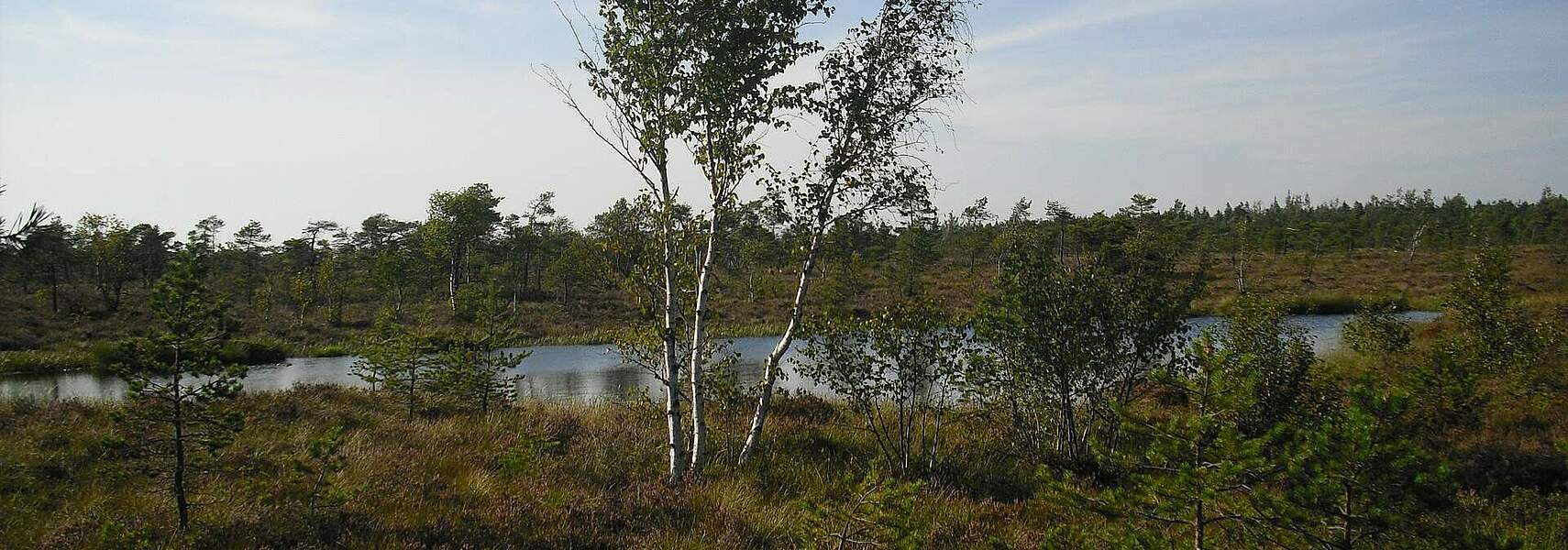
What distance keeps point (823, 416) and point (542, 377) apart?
60.6 feet

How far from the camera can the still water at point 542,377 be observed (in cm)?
2338

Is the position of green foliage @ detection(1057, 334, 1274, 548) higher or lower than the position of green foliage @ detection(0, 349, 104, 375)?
higher

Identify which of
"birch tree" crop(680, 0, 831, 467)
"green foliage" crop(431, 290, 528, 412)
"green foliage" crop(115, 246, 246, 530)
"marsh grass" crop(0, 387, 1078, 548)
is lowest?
"marsh grass" crop(0, 387, 1078, 548)

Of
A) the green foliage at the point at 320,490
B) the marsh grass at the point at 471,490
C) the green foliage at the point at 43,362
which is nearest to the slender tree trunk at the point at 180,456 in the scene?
the marsh grass at the point at 471,490

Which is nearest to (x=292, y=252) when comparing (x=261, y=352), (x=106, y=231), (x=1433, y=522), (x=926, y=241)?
(x=106, y=231)

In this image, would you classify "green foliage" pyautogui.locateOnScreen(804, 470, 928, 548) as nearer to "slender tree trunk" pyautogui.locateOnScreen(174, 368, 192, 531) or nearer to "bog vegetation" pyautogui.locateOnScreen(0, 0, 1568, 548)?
"bog vegetation" pyautogui.locateOnScreen(0, 0, 1568, 548)

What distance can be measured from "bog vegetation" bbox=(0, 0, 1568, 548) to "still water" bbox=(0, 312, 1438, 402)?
307 inches

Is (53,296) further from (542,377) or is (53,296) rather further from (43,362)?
(542,377)

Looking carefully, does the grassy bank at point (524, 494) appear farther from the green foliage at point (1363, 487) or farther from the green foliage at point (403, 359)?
the green foliage at point (403, 359)

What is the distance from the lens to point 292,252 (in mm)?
65312

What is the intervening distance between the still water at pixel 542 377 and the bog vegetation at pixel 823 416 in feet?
25.6

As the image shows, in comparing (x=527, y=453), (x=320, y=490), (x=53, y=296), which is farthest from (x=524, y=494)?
(x=53, y=296)

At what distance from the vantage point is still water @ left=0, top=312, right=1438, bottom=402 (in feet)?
76.7

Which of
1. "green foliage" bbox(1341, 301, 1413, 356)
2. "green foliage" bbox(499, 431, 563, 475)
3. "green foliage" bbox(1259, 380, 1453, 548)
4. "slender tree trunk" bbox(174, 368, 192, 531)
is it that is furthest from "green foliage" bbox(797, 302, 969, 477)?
"green foliage" bbox(1341, 301, 1413, 356)
